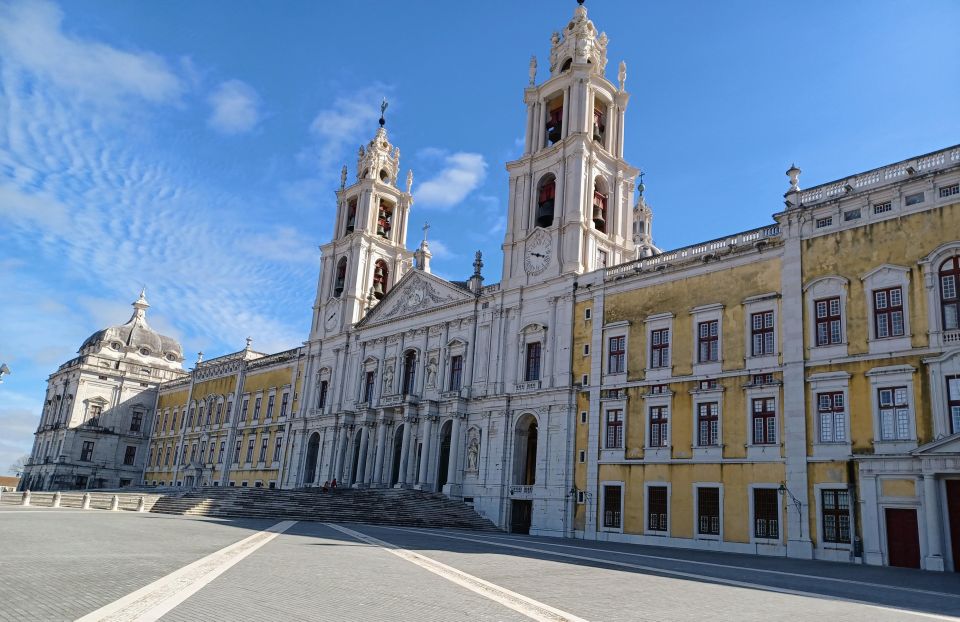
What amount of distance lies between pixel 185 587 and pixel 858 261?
2625 centimetres

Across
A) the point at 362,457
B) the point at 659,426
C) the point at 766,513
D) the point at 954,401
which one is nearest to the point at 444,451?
the point at 362,457

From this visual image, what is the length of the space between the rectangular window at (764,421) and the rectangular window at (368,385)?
29.7 m

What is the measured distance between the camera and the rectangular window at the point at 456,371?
4644cm

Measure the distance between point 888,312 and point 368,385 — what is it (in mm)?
35853

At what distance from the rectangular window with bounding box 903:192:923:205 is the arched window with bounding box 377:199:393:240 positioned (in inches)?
1674

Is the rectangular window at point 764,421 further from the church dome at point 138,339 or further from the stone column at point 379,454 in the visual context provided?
the church dome at point 138,339

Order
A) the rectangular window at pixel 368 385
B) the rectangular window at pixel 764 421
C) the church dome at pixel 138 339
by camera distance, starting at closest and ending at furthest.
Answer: the rectangular window at pixel 764 421 → the rectangular window at pixel 368 385 → the church dome at pixel 138 339

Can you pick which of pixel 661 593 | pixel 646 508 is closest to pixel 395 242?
pixel 646 508

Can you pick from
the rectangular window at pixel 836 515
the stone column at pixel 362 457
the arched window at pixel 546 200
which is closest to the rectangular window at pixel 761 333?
the rectangular window at pixel 836 515

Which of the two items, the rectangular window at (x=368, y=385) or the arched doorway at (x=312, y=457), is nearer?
the rectangular window at (x=368, y=385)

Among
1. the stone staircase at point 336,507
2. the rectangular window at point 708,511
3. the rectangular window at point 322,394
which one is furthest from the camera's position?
the rectangular window at point 322,394

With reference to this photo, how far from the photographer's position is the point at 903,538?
24.8 meters

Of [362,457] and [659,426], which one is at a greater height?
[659,426]

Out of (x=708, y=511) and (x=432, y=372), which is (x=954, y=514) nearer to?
(x=708, y=511)
